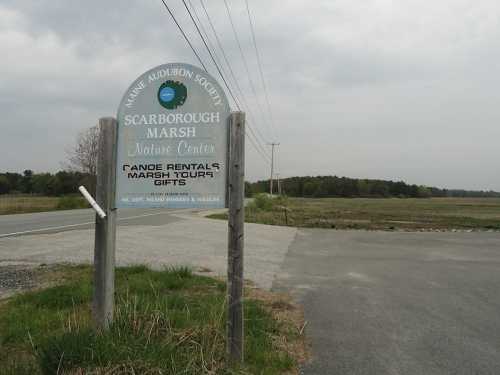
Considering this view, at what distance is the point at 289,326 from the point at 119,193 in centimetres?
231

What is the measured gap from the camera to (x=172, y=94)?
12.0 feet

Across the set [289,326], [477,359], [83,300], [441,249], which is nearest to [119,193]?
[83,300]

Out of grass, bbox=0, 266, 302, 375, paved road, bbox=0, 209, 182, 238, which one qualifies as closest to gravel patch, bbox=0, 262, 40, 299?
grass, bbox=0, 266, 302, 375

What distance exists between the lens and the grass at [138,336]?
9.08 feet

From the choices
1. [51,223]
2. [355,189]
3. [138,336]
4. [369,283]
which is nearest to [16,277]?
[138,336]

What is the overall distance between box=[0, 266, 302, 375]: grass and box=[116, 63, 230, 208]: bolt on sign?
3.59 feet

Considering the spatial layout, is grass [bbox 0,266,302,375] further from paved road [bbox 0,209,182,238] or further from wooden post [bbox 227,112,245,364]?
paved road [bbox 0,209,182,238]

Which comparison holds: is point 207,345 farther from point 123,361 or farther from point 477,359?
point 477,359

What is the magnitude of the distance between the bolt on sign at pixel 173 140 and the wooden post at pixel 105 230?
0.07 metres

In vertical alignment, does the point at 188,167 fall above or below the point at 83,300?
above

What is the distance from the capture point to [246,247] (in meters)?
11.2

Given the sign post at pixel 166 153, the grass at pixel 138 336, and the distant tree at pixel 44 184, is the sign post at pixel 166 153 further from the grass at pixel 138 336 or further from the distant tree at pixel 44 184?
the distant tree at pixel 44 184

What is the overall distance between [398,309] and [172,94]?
12.9 ft

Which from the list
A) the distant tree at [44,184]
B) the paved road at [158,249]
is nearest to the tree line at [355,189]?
the distant tree at [44,184]
